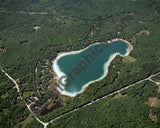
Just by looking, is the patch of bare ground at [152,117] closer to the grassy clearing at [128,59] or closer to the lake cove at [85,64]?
the lake cove at [85,64]

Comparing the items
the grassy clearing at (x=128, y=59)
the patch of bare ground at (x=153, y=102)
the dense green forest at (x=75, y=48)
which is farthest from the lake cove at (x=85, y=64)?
the patch of bare ground at (x=153, y=102)

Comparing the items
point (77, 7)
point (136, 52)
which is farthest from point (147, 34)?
point (77, 7)

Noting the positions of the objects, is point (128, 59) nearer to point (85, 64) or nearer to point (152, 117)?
point (85, 64)

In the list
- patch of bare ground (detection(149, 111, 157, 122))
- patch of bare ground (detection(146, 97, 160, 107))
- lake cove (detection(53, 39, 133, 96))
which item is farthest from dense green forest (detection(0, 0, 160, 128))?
lake cove (detection(53, 39, 133, 96))

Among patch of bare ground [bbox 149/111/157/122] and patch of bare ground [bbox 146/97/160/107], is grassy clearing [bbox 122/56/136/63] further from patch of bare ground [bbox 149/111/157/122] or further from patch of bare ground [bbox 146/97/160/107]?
patch of bare ground [bbox 149/111/157/122]

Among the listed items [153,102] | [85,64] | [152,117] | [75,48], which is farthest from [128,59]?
[152,117]
